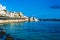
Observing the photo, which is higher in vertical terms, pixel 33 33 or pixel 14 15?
pixel 14 15

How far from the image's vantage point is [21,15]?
145 metres

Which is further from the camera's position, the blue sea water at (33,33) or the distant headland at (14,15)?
the distant headland at (14,15)

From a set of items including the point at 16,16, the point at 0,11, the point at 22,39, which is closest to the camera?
the point at 22,39

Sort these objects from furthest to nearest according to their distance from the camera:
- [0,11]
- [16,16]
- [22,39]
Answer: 1. [16,16]
2. [0,11]
3. [22,39]

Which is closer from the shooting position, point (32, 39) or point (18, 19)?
point (32, 39)

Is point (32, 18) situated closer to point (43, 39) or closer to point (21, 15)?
point (21, 15)

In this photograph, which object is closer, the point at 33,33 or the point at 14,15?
the point at 33,33

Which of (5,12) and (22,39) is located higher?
(5,12)

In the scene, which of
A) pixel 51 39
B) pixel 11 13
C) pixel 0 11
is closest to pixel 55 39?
pixel 51 39

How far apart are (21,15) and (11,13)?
256 inches

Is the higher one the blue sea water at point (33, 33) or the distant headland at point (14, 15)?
the distant headland at point (14, 15)

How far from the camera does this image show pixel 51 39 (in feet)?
114

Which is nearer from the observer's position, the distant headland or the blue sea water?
the blue sea water

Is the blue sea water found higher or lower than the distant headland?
lower
